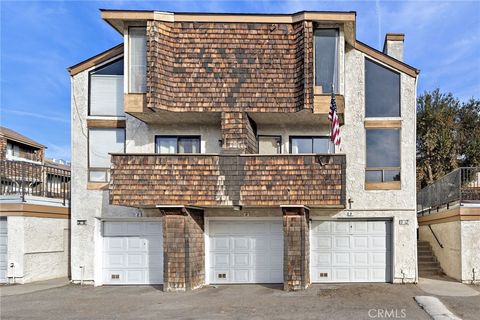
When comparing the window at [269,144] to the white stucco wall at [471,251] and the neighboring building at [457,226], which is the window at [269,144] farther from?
the white stucco wall at [471,251]

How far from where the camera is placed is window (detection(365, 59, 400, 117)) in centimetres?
1353

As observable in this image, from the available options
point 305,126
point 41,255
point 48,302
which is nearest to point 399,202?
point 305,126

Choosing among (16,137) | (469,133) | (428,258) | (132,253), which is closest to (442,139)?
(469,133)

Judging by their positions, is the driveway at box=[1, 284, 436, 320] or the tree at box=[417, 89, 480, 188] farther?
the tree at box=[417, 89, 480, 188]

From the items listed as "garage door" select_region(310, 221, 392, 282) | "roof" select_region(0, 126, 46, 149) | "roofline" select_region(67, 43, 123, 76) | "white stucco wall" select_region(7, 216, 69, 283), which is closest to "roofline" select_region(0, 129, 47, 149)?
"roof" select_region(0, 126, 46, 149)

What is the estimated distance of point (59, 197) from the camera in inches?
631

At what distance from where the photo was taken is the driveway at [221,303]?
30.8 feet

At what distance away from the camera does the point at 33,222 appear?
46.3 ft

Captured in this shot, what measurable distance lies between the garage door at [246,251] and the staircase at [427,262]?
16.2 ft

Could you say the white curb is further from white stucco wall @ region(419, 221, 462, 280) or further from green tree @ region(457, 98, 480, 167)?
green tree @ region(457, 98, 480, 167)

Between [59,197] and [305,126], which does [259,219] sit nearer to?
[305,126]

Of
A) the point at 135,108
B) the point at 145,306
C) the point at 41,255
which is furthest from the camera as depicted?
the point at 41,255

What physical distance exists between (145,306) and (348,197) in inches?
264

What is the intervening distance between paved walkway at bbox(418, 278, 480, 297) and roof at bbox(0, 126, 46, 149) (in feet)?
102
